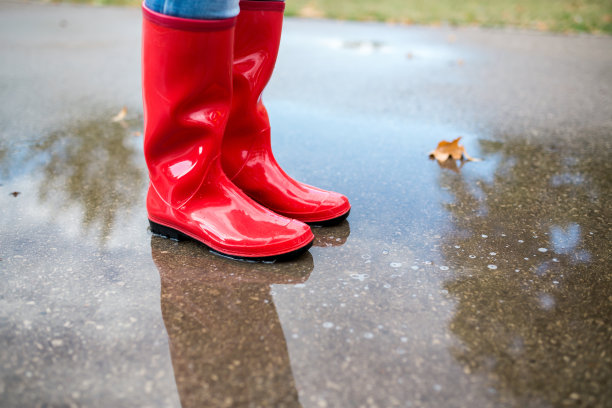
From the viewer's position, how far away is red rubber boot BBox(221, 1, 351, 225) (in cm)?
153

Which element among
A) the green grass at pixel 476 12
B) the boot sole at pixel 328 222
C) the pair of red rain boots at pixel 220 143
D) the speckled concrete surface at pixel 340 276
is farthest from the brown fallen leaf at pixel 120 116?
the green grass at pixel 476 12

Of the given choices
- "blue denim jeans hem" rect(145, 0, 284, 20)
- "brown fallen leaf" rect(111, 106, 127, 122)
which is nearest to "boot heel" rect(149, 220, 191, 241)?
"blue denim jeans hem" rect(145, 0, 284, 20)

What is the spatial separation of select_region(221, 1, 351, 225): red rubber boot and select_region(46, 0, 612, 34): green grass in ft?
17.2

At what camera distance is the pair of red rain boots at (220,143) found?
133 centimetres

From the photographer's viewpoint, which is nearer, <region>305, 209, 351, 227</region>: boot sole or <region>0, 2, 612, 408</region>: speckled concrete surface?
<region>0, 2, 612, 408</region>: speckled concrete surface

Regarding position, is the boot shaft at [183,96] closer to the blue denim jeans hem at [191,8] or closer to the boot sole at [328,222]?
the blue denim jeans hem at [191,8]

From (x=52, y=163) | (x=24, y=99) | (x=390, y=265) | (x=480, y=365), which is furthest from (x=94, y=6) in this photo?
(x=480, y=365)

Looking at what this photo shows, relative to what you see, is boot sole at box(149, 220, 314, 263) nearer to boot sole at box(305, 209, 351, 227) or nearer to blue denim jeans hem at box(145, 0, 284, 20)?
boot sole at box(305, 209, 351, 227)

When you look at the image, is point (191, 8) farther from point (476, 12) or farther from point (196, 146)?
point (476, 12)

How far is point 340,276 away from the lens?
1.42 m

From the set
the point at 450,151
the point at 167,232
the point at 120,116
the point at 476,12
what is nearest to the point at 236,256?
the point at 167,232

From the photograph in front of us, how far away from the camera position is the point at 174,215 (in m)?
1.54

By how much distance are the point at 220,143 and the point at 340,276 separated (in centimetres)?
48

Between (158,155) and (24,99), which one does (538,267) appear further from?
(24,99)
